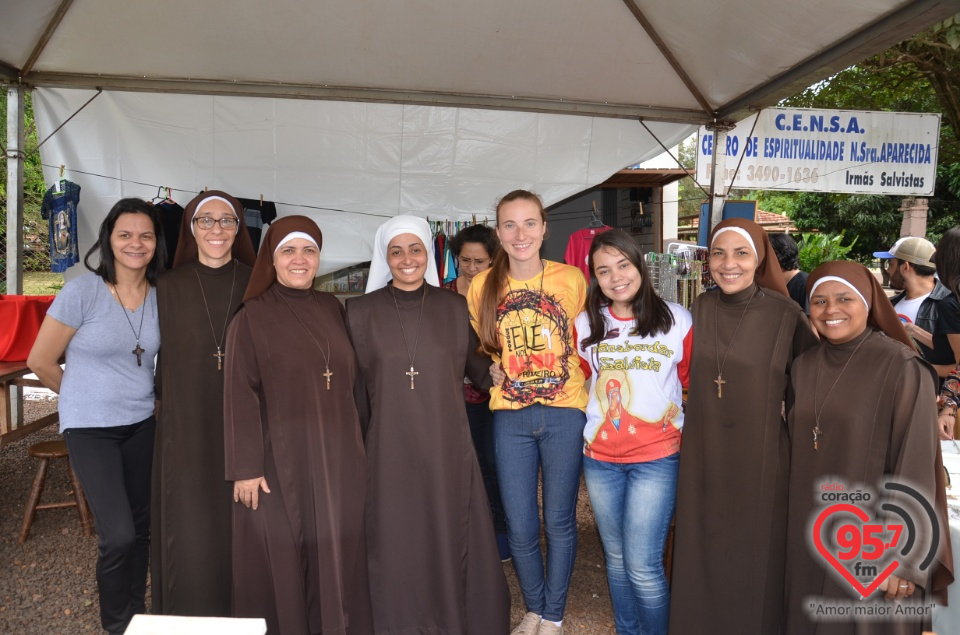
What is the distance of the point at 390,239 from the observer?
2.88m

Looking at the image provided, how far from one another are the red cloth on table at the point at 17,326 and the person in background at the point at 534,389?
3.22 m

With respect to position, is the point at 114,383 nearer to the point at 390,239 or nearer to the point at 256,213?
the point at 390,239

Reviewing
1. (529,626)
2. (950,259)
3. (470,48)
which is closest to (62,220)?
(470,48)

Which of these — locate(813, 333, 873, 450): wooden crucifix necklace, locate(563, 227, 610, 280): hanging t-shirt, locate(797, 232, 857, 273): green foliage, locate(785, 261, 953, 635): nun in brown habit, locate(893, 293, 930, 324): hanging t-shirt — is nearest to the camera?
locate(785, 261, 953, 635): nun in brown habit

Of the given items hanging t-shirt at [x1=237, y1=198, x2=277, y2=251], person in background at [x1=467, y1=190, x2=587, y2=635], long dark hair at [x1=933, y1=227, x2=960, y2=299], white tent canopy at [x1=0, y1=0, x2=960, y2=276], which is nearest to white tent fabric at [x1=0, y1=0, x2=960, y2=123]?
white tent canopy at [x1=0, y1=0, x2=960, y2=276]

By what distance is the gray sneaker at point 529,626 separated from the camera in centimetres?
300

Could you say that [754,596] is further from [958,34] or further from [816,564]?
[958,34]

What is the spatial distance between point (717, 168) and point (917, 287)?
175 centimetres

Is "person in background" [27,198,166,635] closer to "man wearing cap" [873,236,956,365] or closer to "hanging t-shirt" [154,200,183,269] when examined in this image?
"hanging t-shirt" [154,200,183,269]

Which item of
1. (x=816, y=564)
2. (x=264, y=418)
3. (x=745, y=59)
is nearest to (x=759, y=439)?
(x=816, y=564)

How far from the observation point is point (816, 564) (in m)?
2.46

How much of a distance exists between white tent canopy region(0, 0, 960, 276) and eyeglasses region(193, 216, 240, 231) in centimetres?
180

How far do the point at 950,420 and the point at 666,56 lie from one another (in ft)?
9.76

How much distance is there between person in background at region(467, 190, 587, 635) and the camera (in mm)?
2834
